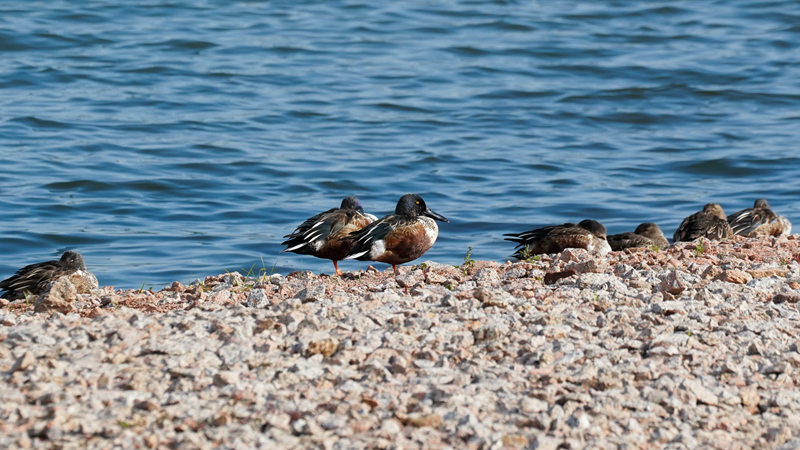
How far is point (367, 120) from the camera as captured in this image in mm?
22078

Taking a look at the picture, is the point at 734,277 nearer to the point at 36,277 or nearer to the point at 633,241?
the point at 633,241

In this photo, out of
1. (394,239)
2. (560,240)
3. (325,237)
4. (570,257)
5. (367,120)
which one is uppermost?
(570,257)

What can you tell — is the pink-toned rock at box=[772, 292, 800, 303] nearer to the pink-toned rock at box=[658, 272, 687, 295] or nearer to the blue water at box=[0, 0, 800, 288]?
the pink-toned rock at box=[658, 272, 687, 295]

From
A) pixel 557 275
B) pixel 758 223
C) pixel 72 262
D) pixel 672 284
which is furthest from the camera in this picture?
pixel 758 223

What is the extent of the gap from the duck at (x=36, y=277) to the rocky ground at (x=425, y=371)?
2.76 m

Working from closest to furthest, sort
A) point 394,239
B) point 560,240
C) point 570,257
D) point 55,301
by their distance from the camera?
point 55,301 < point 570,257 < point 394,239 < point 560,240

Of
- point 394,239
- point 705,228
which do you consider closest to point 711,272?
point 394,239

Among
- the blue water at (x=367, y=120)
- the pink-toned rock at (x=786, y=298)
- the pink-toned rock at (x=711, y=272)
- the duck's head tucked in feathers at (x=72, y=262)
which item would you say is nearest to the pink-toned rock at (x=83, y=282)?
the duck's head tucked in feathers at (x=72, y=262)

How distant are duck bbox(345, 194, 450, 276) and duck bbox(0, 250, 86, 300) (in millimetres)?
2623

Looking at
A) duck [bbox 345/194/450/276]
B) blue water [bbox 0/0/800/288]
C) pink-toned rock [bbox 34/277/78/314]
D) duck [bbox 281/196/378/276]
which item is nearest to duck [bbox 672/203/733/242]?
blue water [bbox 0/0/800/288]

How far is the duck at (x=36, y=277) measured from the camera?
34.3 feet

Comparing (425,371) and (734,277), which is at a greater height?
(425,371)

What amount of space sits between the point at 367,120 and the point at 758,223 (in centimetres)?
926

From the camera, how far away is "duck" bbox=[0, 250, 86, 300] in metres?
10.5
